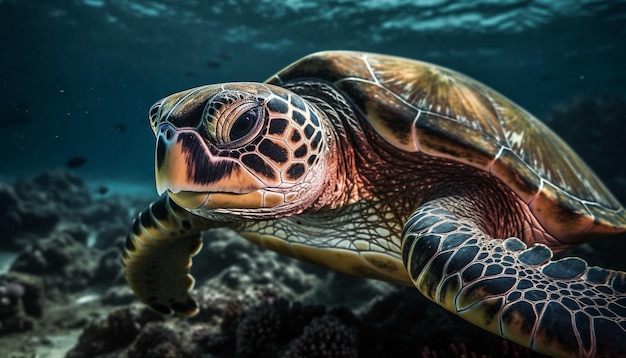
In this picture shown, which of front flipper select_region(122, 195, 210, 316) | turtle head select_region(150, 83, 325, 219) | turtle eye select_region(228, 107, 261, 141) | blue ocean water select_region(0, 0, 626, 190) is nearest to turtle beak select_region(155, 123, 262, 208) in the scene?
turtle head select_region(150, 83, 325, 219)

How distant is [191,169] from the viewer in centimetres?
142

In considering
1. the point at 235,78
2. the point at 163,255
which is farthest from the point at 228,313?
the point at 235,78

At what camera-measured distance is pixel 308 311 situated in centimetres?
295

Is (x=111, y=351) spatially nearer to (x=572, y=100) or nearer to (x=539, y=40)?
(x=572, y=100)

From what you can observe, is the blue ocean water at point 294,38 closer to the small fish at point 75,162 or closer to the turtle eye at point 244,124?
the small fish at point 75,162

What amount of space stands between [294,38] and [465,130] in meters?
18.8

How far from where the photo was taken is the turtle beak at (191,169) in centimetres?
142

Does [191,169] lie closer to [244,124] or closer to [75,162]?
[244,124]

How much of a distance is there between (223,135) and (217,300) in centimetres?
262

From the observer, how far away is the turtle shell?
6.98ft

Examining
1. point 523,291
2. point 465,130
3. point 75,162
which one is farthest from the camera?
point 75,162

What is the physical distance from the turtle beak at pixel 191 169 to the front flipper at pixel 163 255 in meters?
0.94

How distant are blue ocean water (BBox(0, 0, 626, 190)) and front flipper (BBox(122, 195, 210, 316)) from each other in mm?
7687

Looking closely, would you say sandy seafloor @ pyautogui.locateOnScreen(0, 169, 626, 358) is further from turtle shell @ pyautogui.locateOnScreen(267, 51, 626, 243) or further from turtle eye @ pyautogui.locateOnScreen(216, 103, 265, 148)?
turtle eye @ pyautogui.locateOnScreen(216, 103, 265, 148)
